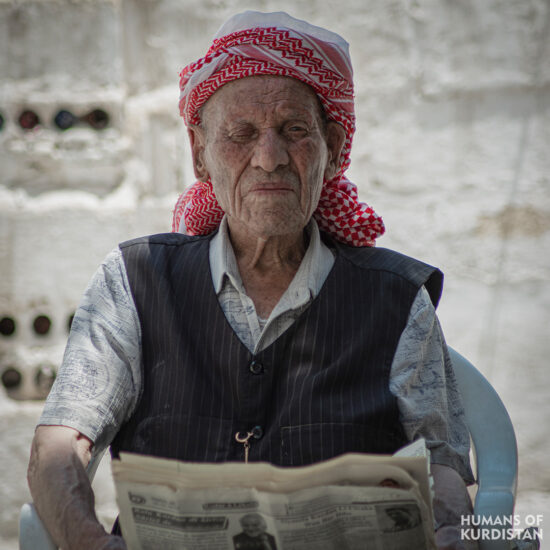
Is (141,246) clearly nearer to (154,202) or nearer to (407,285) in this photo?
(407,285)

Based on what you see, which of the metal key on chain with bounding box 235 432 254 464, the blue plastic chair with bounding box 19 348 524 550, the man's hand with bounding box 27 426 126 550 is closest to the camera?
the man's hand with bounding box 27 426 126 550

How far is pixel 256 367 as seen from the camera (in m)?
1.85

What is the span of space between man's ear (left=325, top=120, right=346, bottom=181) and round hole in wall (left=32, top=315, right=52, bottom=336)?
5.43ft

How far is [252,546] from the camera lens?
132 centimetres

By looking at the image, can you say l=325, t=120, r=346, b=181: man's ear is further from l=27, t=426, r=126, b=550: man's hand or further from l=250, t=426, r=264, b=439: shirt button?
l=27, t=426, r=126, b=550: man's hand

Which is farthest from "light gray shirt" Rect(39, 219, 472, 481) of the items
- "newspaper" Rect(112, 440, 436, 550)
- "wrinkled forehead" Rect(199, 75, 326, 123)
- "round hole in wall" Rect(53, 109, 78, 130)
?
"round hole in wall" Rect(53, 109, 78, 130)

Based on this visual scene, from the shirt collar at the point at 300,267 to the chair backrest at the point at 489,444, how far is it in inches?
19.5

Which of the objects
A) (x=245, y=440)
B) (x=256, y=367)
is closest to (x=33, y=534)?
(x=245, y=440)

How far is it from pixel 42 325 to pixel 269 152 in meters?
1.76

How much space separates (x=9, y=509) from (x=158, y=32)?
2216 mm

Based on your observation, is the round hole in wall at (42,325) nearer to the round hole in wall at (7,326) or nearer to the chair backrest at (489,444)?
the round hole in wall at (7,326)

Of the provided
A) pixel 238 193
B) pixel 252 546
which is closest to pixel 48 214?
pixel 238 193

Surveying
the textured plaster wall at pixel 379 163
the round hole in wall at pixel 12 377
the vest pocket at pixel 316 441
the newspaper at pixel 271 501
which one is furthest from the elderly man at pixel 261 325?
the round hole in wall at pixel 12 377

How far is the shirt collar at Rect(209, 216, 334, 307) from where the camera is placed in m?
1.97
